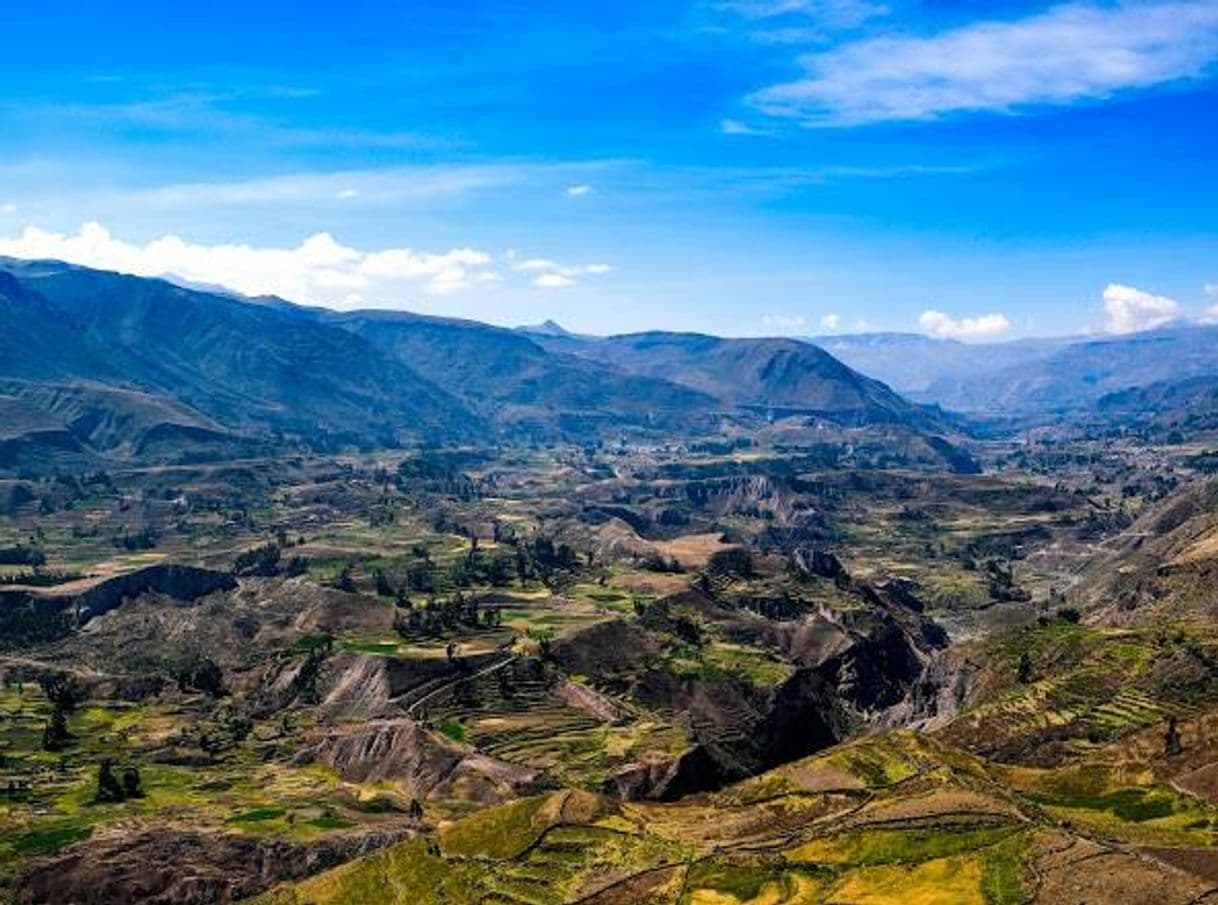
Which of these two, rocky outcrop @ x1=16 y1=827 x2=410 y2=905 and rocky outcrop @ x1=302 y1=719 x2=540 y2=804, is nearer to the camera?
rocky outcrop @ x1=16 y1=827 x2=410 y2=905

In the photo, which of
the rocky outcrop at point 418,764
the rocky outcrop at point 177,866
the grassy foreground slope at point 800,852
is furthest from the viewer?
the rocky outcrop at point 418,764

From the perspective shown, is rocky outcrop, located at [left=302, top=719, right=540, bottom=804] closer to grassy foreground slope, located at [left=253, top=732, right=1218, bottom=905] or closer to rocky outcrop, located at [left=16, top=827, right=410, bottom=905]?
rocky outcrop, located at [left=16, top=827, right=410, bottom=905]

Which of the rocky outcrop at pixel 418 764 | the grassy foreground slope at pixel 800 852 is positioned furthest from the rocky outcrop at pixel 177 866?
the rocky outcrop at pixel 418 764

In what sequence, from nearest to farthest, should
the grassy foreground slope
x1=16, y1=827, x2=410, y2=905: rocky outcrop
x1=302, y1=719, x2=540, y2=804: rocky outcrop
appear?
the grassy foreground slope < x1=16, y1=827, x2=410, y2=905: rocky outcrop < x1=302, y1=719, x2=540, y2=804: rocky outcrop

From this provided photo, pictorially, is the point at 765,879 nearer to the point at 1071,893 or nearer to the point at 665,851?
the point at 665,851

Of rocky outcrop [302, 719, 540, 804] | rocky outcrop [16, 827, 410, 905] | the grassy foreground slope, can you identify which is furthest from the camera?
rocky outcrop [302, 719, 540, 804]

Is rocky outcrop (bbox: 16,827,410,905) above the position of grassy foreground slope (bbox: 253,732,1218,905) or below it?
below

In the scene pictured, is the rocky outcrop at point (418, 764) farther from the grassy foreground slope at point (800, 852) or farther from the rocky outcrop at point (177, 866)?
the grassy foreground slope at point (800, 852)

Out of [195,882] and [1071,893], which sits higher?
[1071,893]

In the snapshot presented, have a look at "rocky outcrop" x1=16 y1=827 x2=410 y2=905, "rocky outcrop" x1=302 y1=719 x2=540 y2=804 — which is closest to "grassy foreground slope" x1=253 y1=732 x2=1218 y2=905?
"rocky outcrop" x1=16 y1=827 x2=410 y2=905

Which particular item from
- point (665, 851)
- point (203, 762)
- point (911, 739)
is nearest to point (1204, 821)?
Answer: point (911, 739)

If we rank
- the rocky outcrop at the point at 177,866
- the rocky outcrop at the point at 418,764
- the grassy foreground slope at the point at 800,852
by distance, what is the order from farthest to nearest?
the rocky outcrop at the point at 418,764 → the rocky outcrop at the point at 177,866 → the grassy foreground slope at the point at 800,852
